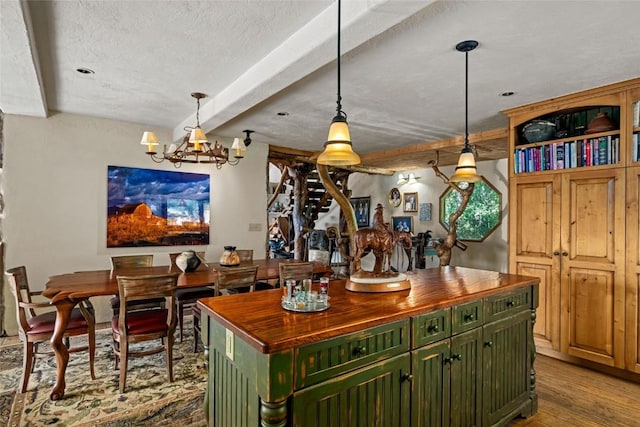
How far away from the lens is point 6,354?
133 inches

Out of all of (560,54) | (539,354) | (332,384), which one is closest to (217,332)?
(332,384)

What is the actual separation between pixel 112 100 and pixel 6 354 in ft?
8.70

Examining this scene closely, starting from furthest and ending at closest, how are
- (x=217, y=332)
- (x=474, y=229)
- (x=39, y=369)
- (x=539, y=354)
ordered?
(x=474, y=229) < (x=539, y=354) < (x=39, y=369) < (x=217, y=332)

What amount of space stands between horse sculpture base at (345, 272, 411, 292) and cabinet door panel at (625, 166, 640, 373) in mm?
2222

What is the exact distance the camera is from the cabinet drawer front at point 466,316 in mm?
1864

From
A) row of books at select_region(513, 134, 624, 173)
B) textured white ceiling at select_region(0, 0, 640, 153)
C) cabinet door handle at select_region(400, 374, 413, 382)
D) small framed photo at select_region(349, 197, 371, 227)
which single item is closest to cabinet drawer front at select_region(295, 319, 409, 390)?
cabinet door handle at select_region(400, 374, 413, 382)

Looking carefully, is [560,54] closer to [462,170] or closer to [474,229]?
[462,170]

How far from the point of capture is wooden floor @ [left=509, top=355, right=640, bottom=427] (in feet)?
7.70

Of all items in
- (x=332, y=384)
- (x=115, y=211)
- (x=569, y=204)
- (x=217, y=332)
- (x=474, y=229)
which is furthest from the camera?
(x=474, y=229)

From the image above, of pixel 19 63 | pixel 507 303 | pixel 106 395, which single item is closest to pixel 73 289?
pixel 106 395

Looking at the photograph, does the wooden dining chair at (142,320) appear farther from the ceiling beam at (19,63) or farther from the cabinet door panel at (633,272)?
the cabinet door panel at (633,272)

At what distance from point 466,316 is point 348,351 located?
2.80 feet

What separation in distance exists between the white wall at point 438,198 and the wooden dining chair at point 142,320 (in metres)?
5.55

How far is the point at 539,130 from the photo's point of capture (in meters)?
Result: 3.52
